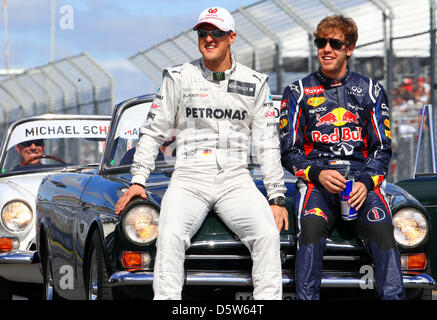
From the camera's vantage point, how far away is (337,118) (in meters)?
5.96

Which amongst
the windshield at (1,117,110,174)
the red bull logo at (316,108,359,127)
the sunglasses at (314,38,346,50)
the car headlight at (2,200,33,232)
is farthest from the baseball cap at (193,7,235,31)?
the windshield at (1,117,110,174)

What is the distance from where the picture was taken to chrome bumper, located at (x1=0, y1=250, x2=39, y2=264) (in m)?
8.30

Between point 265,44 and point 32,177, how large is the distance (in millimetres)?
6112

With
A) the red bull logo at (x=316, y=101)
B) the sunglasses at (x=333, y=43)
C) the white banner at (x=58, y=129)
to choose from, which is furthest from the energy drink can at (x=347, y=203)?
the white banner at (x=58, y=129)

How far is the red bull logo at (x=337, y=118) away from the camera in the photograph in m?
5.96

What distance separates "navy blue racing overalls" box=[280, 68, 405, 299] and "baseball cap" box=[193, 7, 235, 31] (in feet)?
1.98

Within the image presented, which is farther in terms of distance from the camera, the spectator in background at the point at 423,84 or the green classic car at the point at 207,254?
the spectator in background at the point at 423,84

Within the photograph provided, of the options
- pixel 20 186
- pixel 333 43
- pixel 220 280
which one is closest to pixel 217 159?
pixel 220 280

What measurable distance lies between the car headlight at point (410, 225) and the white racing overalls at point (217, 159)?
69cm

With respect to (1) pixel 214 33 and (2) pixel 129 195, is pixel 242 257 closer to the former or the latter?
(2) pixel 129 195

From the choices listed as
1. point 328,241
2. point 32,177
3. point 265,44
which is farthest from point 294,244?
point 265,44

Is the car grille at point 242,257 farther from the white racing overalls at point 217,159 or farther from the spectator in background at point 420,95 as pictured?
the spectator in background at point 420,95

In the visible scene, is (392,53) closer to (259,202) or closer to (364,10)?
(364,10)
